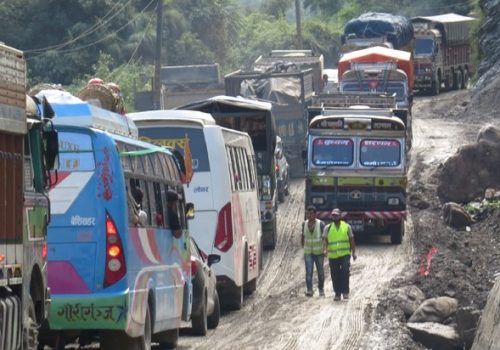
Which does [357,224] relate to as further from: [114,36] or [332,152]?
[114,36]

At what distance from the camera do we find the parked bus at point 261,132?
2912 cm

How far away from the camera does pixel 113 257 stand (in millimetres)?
12430

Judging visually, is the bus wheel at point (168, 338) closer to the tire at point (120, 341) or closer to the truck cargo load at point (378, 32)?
the tire at point (120, 341)

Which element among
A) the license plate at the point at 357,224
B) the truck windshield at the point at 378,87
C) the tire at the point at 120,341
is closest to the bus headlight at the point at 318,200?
the license plate at the point at 357,224

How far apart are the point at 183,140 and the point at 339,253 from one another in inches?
163

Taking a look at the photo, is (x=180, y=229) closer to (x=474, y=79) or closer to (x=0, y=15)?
(x=0, y=15)

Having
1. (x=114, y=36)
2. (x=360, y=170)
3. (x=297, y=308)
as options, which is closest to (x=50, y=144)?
(x=297, y=308)

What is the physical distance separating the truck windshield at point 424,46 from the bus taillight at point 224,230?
40.9 meters

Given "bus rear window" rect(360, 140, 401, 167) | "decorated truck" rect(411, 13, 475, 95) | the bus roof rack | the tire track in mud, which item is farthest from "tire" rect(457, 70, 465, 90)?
the bus roof rack

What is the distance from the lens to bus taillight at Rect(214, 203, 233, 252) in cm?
1952

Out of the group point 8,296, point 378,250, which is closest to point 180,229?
point 8,296

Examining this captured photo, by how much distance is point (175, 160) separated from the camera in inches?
629

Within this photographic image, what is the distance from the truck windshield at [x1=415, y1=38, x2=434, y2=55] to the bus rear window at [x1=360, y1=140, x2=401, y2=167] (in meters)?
30.1

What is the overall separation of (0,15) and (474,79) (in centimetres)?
2212
